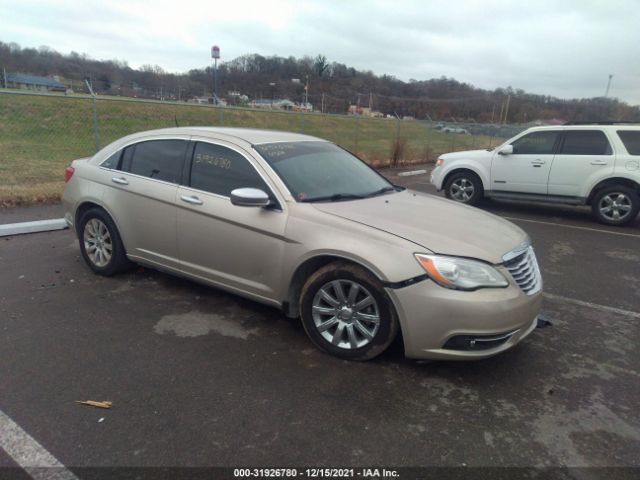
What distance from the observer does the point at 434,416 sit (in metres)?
2.84

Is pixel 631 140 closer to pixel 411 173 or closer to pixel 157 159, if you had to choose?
pixel 411 173

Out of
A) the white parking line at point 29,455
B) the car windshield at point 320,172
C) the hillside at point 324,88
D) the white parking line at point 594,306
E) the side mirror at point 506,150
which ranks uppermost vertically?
the hillside at point 324,88

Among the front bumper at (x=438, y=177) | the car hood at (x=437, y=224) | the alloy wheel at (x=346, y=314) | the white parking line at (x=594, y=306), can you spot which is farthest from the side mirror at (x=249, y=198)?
the front bumper at (x=438, y=177)

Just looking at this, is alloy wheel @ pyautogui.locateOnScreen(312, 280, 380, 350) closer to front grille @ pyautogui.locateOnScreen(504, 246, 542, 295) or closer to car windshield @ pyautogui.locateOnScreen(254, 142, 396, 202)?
car windshield @ pyautogui.locateOnScreen(254, 142, 396, 202)

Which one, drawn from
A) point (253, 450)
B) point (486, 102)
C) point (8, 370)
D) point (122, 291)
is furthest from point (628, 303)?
point (486, 102)

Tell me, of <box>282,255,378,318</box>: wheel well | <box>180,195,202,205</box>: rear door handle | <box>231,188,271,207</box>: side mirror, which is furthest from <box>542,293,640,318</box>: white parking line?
<box>180,195,202,205</box>: rear door handle

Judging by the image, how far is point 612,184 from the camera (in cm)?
838

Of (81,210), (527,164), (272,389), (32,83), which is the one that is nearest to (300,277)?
(272,389)

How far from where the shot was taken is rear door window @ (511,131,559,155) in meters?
8.94

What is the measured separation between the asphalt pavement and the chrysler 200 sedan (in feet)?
1.01

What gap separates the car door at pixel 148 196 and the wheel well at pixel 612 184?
296 inches

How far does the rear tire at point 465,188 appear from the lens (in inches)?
388

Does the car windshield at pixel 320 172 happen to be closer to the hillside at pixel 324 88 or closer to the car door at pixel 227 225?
the car door at pixel 227 225

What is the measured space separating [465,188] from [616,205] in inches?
110
